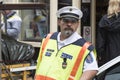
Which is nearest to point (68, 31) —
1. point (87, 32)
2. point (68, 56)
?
point (68, 56)

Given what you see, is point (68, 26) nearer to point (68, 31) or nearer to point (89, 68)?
point (68, 31)

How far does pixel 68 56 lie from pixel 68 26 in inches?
10.6

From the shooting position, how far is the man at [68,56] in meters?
4.60

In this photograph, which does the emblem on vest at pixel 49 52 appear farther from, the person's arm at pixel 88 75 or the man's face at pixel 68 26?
the person's arm at pixel 88 75

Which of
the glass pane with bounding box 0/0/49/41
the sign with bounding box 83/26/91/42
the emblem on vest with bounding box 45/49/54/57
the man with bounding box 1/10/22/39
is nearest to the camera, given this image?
the emblem on vest with bounding box 45/49/54/57

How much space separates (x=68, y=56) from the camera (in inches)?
182

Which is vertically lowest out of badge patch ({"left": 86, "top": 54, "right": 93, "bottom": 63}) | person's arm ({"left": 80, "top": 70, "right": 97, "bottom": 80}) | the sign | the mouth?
the sign

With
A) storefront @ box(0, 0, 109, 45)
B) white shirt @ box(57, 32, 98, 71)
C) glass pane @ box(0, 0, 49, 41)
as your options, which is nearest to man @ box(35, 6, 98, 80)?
white shirt @ box(57, 32, 98, 71)

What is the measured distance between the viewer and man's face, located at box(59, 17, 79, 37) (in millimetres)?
4652

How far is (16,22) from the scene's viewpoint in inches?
340

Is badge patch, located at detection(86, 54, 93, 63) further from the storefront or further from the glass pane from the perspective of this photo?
the glass pane

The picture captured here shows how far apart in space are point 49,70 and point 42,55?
22 centimetres

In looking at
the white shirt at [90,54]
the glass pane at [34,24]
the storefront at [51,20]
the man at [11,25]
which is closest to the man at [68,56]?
the white shirt at [90,54]

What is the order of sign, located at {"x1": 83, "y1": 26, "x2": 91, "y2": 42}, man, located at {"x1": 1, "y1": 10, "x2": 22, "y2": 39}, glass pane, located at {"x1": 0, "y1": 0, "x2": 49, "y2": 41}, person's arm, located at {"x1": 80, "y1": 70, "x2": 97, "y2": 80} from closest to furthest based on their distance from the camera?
person's arm, located at {"x1": 80, "y1": 70, "x2": 97, "y2": 80}, man, located at {"x1": 1, "y1": 10, "x2": 22, "y2": 39}, sign, located at {"x1": 83, "y1": 26, "x2": 91, "y2": 42}, glass pane, located at {"x1": 0, "y1": 0, "x2": 49, "y2": 41}
